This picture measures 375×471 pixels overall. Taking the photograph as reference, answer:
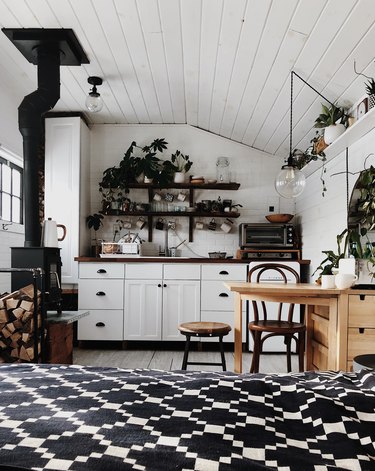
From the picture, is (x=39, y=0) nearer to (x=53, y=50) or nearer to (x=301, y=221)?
(x=53, y=50)

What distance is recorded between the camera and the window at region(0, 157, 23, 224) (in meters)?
4.33

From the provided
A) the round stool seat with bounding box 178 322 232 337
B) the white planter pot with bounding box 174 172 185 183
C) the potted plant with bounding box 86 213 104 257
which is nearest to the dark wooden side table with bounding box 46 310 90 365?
the round stool seat with bounding box 178 322 232 337

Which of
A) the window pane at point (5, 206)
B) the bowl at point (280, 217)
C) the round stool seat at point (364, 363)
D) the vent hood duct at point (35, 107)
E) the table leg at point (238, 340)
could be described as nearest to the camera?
the round stool seat at point (364, 363)

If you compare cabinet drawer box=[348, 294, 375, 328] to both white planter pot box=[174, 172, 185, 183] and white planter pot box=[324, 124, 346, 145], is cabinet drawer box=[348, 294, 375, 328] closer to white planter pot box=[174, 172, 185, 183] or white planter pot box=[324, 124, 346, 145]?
white planter pot box=[324, 124, 346, 145]

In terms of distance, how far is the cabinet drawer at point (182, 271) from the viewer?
15.6ft

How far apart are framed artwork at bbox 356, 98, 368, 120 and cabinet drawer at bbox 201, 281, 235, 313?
2.27 metres

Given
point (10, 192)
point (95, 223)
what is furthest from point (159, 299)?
point (10, 192)

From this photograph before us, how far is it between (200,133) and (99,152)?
49.8 inches

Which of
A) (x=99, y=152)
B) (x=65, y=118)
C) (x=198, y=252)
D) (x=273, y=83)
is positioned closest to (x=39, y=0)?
(x=273, y=83)

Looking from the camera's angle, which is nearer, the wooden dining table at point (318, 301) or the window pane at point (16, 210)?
the wooden dining table at point (318, 301)

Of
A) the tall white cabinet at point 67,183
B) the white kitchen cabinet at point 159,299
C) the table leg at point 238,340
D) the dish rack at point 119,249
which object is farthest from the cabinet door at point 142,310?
the table leg at point 238,340

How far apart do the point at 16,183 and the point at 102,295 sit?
59.2 inches

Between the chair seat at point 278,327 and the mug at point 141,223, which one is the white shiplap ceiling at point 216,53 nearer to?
the mug at point 141,223

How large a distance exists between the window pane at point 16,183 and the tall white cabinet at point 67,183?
0.31m
